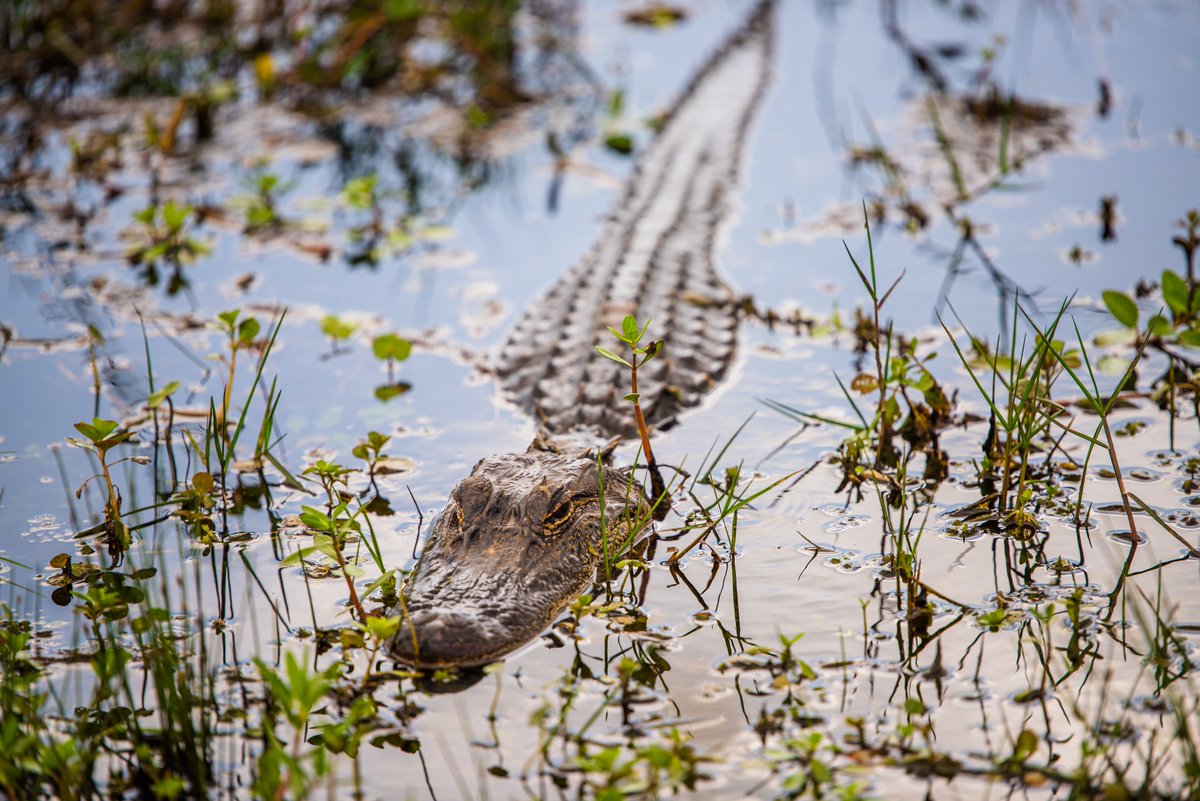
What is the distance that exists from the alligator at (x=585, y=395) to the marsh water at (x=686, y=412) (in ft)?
0.47

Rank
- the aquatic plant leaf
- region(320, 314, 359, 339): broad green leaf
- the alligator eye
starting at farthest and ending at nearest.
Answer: region(320, 314, 359, 339): broad green leaf
the aquatic plant leaf
the alligator eye

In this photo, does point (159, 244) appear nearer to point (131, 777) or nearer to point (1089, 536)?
point (131, 777)

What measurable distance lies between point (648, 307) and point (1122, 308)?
86.9 inches

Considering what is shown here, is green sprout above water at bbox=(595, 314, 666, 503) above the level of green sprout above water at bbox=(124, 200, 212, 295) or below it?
below

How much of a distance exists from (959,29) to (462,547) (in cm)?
847

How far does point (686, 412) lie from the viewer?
509 cm

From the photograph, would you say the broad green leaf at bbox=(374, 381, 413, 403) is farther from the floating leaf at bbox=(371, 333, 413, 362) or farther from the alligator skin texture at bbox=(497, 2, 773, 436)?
the alligator skin texture at bbox=(497, 2, 773, 436)

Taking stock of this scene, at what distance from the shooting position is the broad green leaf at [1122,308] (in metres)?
4.56

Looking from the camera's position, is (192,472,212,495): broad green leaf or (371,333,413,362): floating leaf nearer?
(192,472,212,495): broad green leaf

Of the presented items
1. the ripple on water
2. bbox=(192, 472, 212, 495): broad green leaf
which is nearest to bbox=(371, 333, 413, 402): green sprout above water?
bbox=(192, 472, 212, 495): broad green leaf

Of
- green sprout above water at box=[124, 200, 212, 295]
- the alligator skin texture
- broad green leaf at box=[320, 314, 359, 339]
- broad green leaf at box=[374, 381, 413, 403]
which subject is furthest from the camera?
green sprout above water at box=[124, 200, 212, 295]

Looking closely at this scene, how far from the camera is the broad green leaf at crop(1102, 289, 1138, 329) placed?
4559mm

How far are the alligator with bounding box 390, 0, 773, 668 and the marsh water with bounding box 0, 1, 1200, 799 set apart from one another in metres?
0.14

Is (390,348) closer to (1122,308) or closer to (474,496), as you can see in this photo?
(474,496)
